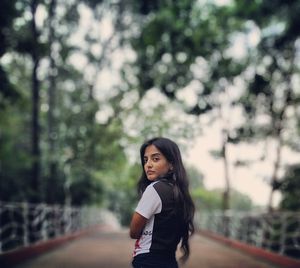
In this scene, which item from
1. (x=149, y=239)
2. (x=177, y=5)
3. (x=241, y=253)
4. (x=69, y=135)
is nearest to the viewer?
(x=149, y=239)

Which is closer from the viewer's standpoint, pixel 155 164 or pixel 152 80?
pixel 155 164

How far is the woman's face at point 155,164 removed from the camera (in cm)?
251

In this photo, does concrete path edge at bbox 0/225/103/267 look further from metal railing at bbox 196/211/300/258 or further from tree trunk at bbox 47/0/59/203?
metal railing at bbox 196/211/300/258

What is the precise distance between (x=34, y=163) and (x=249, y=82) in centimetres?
773

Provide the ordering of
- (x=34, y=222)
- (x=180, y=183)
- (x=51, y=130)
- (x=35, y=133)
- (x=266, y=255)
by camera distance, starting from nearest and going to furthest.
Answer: (x=180, y=183), (x=266, y=255), (x=34, y=222), (x=35, y=133), (x=51, y=130)

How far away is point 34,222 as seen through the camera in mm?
10359

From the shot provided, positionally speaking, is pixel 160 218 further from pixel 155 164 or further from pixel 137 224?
pixel 155 164

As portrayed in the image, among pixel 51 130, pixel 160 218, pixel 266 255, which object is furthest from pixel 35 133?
pixel 160 218

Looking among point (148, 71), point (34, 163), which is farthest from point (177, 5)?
point (34, 163)

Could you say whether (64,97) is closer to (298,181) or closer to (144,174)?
(298,181)

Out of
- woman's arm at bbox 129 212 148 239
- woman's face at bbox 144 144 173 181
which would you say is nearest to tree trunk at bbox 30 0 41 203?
woman's face at bbox 144 144 173 181

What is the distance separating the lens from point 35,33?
41.4 feet

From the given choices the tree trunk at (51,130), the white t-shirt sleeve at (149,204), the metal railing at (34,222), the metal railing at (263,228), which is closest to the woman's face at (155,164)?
the white t-shirt sleeve at (149,204)

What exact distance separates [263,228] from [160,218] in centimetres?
932
